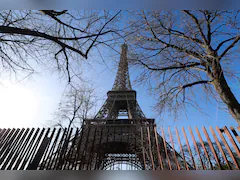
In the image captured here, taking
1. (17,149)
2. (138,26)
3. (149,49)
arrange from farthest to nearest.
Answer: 1. (17,149)
2. (149,49)
3. (138,26)

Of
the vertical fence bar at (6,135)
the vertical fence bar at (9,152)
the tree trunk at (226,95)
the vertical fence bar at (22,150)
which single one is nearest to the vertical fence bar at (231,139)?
the tree trunk at (226,95)

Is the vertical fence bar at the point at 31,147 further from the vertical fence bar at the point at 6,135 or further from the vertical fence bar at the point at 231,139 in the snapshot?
the vertical fence bar at the point at 231,139

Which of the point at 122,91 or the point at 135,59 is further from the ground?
the point at 122,91

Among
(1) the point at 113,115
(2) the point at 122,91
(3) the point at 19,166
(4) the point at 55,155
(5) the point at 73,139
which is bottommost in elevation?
(3) the point at 19,166

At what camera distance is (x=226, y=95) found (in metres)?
2.93

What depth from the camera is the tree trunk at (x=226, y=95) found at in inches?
109

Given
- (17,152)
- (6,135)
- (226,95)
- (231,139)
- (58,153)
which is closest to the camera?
(231,139)

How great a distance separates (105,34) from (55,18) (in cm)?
100

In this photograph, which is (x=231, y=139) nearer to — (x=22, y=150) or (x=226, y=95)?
(x=226, y=95)

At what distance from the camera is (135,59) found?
379cm

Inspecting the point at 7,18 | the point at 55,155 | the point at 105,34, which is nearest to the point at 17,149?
the point at 55,155

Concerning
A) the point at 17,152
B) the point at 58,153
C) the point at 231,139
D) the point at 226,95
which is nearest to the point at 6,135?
the point at 17,152

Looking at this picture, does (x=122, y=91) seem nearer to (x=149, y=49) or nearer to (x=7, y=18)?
(x=149, y=49)

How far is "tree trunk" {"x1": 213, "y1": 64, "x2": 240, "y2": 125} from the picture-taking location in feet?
9.05
